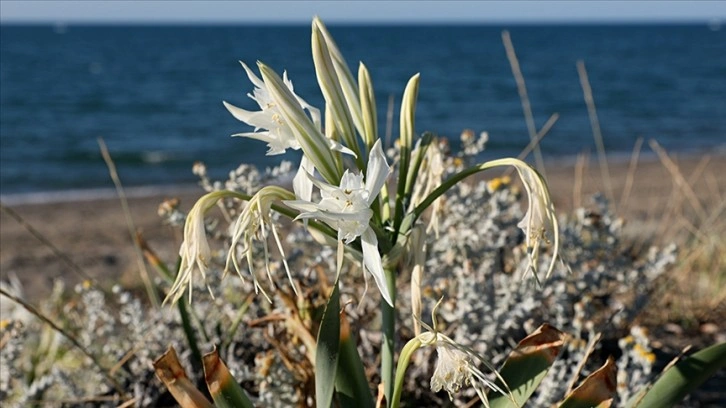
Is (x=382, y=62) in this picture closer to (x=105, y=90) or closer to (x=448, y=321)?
(x=105, y=90)

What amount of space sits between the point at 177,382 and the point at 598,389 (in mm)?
846

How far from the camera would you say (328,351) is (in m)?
1.77

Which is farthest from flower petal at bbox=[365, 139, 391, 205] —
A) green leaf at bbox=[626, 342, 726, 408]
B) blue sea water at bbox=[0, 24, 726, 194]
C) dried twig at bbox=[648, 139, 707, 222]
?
dried twig at bbox=[648, 139, 707, 222]

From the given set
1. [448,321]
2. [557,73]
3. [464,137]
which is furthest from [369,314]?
[557,73]

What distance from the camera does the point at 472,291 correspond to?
2.64m

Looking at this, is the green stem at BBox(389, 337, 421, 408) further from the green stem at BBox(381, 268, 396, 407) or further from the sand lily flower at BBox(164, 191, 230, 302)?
the sand lily flower at BBox(164, 191, 230, 302)

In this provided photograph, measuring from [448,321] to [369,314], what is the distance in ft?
0.78

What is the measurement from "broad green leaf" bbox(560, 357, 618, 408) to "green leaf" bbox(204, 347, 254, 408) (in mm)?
670

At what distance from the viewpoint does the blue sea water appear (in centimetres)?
1652

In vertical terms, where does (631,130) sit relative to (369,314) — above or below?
below

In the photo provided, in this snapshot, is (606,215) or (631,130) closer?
(606,215)

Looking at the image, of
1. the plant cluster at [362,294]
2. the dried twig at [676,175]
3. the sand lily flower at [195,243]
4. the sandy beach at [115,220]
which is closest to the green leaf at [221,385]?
the plant cluster at [362,294]

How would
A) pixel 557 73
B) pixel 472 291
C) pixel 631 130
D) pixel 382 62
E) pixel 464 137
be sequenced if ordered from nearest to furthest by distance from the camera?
pixel 472 291, pixel 464 137, pixel 631 130, pixel 557 73, pixel 382 62

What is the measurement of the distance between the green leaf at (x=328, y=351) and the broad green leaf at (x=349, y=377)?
0.30 ft
